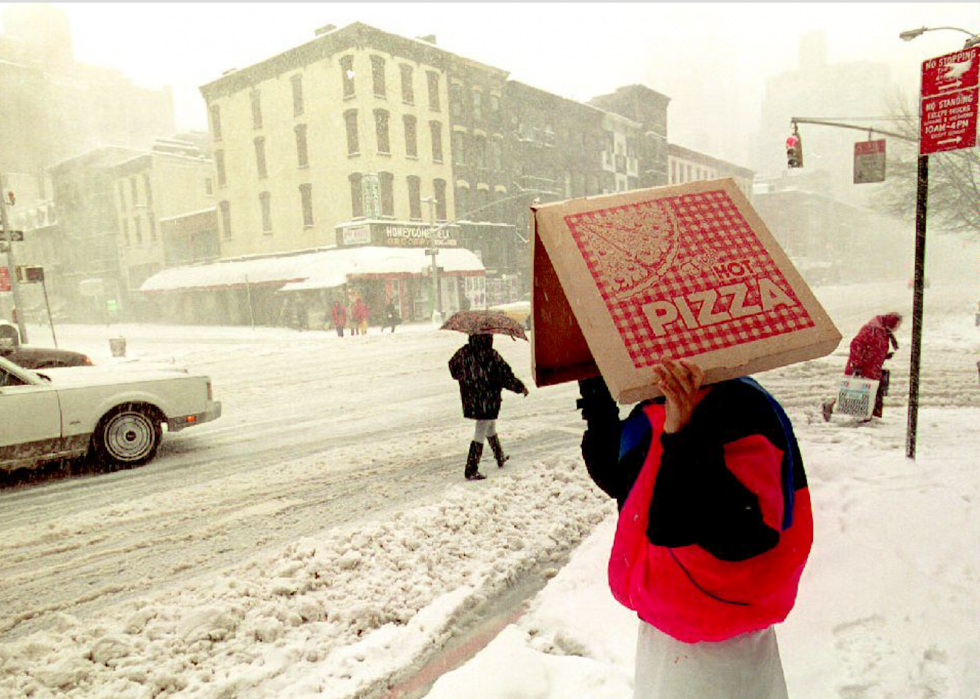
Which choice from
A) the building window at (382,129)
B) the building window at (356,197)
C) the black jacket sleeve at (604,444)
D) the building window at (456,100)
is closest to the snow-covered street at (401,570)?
the black jacket sleeve at (604,444)

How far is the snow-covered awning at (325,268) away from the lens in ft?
96.2

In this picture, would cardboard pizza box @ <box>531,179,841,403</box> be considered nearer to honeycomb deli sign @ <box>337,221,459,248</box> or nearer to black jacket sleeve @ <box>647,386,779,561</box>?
black jacket sleeve @ <box>647,386,779,561</box>

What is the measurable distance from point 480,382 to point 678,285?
490cm

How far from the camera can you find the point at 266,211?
35156mm

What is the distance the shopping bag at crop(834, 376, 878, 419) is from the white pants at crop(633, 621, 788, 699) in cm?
695

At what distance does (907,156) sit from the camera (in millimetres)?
27672

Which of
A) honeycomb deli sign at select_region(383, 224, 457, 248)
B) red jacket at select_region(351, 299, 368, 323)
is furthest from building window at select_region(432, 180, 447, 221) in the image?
red jacket at select_region(351, 299, 368, 323)

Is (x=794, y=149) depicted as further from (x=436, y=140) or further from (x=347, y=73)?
(x=347, y=73)

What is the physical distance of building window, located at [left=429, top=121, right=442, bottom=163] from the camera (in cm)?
3450

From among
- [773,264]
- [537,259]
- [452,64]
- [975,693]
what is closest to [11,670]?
[537,259]

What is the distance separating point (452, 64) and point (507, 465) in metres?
33.4

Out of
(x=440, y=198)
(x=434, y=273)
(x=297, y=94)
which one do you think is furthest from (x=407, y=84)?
(x=434, y=273)

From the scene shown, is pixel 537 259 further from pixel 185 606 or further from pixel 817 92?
pixel 817 92

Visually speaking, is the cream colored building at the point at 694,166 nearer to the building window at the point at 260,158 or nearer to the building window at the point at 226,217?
the building window at the point at 260,158
